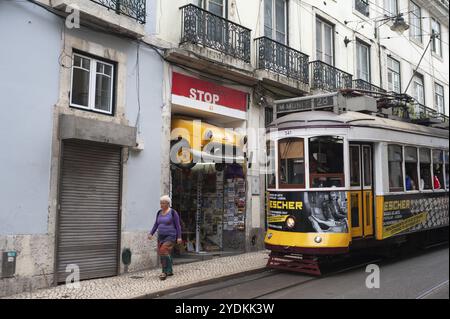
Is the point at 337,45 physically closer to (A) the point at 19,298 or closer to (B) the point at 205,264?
(B) the point at 205,264

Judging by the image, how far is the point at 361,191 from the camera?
Answer: 376 inches

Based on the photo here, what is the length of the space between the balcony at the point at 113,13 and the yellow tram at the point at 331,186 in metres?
3.57

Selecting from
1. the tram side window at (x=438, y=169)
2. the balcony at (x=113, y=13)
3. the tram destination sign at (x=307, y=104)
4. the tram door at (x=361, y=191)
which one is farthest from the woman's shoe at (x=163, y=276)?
the tram side window at (x=438, y=169)

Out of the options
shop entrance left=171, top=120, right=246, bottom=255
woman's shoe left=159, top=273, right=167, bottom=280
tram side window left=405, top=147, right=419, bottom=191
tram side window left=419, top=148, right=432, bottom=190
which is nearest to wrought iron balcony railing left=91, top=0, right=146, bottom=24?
shop entrance left=171, top=120, right=246, bottom=255

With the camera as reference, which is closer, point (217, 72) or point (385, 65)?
point (217, 72)

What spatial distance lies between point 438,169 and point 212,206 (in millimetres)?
6018

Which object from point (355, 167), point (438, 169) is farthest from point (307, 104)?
point (438, 169)

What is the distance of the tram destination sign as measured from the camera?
1002cm

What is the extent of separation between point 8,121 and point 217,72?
5.46 meters

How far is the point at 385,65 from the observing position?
65.1 feet

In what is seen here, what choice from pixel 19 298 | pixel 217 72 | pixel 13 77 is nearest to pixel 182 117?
pixel 217 72

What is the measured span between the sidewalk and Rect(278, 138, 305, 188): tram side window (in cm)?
203

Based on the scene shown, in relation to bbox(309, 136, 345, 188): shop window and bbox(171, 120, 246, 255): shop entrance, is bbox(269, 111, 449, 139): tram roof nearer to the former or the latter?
bbox(309, 136, 345, 188): shop window

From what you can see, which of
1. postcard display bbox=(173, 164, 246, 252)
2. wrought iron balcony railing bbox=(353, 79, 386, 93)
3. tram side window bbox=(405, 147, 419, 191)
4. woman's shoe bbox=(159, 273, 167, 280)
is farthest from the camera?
wrought iron balcony railing bbox=(353, 79, 386, 93)
